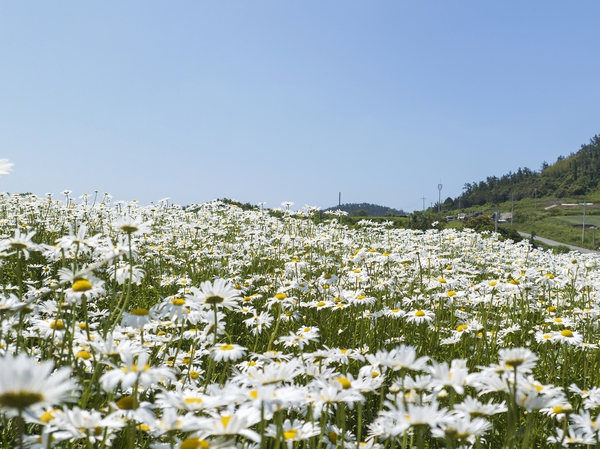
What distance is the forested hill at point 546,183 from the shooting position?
115375 millimetres

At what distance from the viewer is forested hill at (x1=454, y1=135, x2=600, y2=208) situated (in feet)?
379

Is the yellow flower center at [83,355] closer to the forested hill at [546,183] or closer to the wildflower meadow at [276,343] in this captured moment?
the wildflower meadow at [276,343]

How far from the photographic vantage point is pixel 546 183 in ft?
401

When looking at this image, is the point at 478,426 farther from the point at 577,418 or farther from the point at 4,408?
the point at 4,408

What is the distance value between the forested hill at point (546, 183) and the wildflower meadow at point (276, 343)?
116 metres

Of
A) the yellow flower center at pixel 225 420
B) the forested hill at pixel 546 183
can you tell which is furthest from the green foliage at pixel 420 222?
the forested hill at pixel 546 183

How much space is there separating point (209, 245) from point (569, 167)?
155m

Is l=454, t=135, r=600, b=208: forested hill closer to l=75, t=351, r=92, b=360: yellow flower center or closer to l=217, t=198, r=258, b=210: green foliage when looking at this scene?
l=217, t=198, r=258, b=210: green foliage

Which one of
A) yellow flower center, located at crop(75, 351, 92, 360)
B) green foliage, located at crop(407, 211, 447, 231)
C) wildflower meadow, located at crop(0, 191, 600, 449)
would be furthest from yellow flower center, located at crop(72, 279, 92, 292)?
green foliage, located at crop(407, 211, 447, 231)

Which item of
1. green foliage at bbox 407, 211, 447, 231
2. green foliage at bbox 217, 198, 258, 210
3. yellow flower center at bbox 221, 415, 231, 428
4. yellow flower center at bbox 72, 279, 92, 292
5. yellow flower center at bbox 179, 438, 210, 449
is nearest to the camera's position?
yellow flower center at bbox 179, 438, 210, 449

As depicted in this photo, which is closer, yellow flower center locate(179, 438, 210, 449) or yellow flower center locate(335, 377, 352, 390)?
yellow flower center locate(179, 438, 210, 449)

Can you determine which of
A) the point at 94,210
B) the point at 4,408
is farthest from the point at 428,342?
the point at 94,210

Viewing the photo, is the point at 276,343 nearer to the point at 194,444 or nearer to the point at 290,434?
the point at 290,434

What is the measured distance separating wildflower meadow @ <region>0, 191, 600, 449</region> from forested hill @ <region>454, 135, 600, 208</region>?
116m
